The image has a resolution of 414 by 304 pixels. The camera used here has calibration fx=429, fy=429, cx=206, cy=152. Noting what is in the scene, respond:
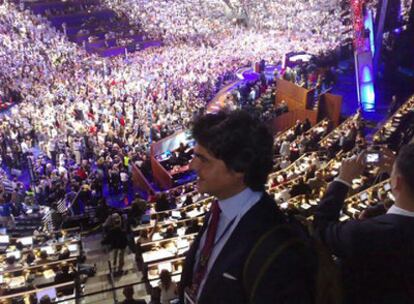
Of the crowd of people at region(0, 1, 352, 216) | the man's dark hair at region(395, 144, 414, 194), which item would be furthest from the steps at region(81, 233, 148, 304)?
the crowd of people at region(0, 1, 352, 216)

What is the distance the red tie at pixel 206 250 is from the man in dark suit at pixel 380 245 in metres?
0.42

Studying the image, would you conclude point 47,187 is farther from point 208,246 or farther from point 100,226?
point 208,246

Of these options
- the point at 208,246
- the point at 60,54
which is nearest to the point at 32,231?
the point at 208,246

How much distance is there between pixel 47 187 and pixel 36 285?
6184 millimetres

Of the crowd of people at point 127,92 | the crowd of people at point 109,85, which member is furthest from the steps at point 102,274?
the crowd of people at point 109,85

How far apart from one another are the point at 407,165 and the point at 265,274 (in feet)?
2.39

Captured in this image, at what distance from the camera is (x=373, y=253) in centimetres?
166

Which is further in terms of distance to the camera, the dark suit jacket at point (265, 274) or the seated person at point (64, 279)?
the seated person at point (64, 279)

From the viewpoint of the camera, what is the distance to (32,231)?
9.67 m

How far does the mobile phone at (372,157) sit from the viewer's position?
195 centimetres

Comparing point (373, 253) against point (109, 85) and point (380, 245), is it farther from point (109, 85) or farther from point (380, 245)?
point (109, 85)

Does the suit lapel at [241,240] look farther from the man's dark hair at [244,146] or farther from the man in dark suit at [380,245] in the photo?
the man in dark suit at [380,245]

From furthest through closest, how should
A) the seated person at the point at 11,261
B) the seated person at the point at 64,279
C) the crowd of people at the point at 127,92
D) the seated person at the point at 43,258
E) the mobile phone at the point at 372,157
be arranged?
the crowd of people at the point at 127,92, the seated person at the point at 11,261, the seated person at the point at 43,258, the seated person at the point at 64,279, the mobile phone at the point at 372,157

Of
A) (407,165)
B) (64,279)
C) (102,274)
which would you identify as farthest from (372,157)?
(102,274)
